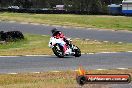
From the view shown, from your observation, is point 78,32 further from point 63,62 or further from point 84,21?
point 63,62

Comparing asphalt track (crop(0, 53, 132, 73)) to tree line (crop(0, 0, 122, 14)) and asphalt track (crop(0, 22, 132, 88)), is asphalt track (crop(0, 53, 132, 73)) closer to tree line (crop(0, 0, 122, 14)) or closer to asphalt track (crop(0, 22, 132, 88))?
asphalt track (crop(0, 22, 132, 88))

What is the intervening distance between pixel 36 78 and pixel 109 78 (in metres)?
4.62

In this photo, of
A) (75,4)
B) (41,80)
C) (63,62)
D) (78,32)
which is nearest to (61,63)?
(63,62)

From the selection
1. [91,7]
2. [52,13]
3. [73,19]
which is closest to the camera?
[73,19]

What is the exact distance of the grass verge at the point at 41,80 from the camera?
11852 mm

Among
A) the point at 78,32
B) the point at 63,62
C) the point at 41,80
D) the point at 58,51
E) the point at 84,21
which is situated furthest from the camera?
the point at 84,21

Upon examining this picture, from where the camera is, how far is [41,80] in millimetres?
12953

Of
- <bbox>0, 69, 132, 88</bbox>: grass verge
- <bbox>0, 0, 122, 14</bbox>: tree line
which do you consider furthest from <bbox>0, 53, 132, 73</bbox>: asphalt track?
<bbox>0, 0, 122, 14</bbox>: tree line

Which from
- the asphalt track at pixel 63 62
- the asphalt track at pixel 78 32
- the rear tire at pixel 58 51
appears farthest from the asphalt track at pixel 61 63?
the asphalt track at pixel 78 32

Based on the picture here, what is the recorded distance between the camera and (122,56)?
2022cm

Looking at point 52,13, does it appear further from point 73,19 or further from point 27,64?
point 27,64

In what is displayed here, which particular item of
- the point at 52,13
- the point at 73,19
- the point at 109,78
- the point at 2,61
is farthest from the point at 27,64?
the point at 52,13

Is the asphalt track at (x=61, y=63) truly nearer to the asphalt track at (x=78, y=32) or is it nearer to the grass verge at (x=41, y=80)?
the grass verge at (x=41, y=80)

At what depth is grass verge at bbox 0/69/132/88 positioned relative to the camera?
11852mm
